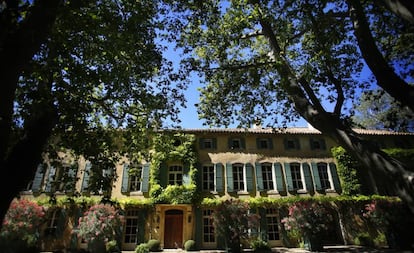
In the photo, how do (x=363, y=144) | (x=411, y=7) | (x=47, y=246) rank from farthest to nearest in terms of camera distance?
(x=47, y=246), (x=363, y=144), (x=411, y=7)

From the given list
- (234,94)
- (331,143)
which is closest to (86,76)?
(234,94)

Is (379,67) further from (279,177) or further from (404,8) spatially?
(279,177)

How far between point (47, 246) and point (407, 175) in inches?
679

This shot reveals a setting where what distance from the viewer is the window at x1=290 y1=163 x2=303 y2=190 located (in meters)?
17.1

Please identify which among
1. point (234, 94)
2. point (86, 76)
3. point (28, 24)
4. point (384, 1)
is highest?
point (234, 94)

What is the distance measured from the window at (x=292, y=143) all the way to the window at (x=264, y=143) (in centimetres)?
118

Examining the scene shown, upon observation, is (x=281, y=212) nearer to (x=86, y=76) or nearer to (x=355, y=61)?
(x=355, y=61)

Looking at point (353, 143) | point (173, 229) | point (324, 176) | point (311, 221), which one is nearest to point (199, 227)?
point (173, 229)

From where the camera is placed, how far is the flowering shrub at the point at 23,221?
1184 cm

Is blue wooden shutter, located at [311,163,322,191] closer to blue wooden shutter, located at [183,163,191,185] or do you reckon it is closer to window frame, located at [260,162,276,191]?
window frame, located at [260,162,276,191]

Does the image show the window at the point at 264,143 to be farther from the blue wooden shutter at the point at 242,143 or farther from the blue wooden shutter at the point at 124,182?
the blue wooden shutter at the point at 124,182

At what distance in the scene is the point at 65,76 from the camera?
19.7 ft

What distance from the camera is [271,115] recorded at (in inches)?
411

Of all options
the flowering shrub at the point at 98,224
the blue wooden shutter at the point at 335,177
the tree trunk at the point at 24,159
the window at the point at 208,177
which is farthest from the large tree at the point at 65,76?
the blue wooden shutter at the point at 335,177
